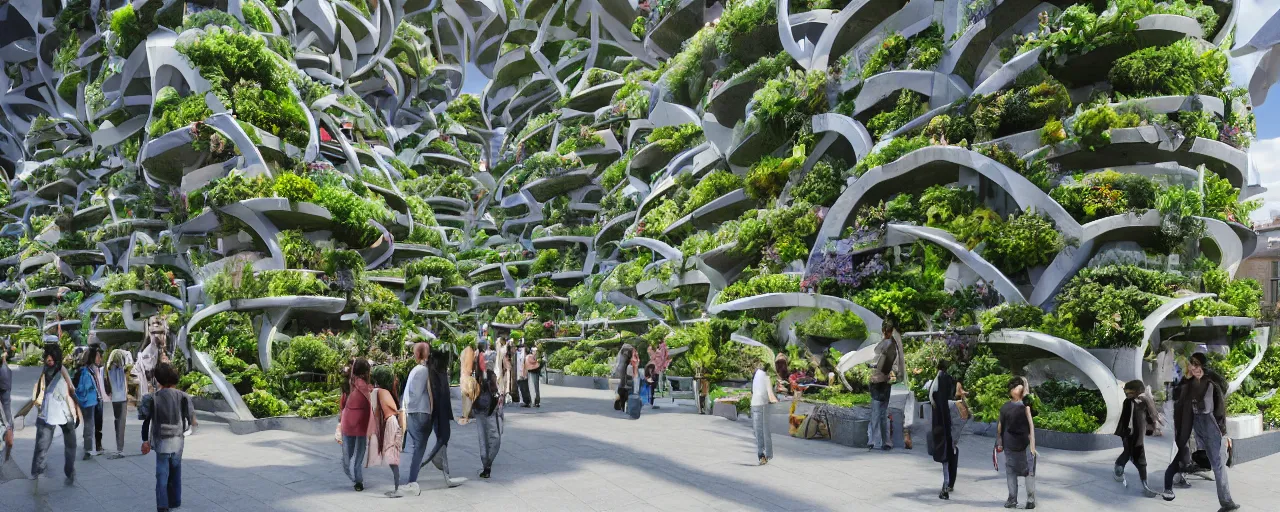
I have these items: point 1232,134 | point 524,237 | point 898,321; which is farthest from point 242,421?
point 524,237

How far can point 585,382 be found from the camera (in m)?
31.5

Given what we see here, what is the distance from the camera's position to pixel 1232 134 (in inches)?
727

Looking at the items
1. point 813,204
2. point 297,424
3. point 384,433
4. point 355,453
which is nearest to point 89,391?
point 355,453

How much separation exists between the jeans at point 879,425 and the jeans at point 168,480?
9.62 metres

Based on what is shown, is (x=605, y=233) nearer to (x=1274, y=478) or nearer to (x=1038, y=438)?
(x=1038, y=438)

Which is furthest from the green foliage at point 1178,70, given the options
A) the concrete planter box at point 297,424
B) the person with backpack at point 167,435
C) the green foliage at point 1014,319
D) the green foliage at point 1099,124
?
the person with backpack at point 167,435

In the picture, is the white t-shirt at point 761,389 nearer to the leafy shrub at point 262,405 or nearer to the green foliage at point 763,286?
the leafy shrub at point 262,405

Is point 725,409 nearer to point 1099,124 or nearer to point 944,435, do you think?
point 944,435

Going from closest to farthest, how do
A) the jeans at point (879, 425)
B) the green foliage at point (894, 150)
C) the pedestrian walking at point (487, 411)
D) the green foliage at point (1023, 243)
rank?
1. the pedestrian walking at point (487, 411)
2. the jeans at point (879, 425)
3. the green foliage at point (1023, 243)
4. the green foliage at point (894, 150)

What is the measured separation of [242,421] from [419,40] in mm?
61745

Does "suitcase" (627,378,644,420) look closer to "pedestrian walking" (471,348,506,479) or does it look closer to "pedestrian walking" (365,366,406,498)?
"pedestrian walking" (471,348,506,479)

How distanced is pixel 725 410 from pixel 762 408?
6690 mm

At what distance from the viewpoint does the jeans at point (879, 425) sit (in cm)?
1290

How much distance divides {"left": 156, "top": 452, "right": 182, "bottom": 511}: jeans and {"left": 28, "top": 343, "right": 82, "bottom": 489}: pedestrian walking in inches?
90.2
